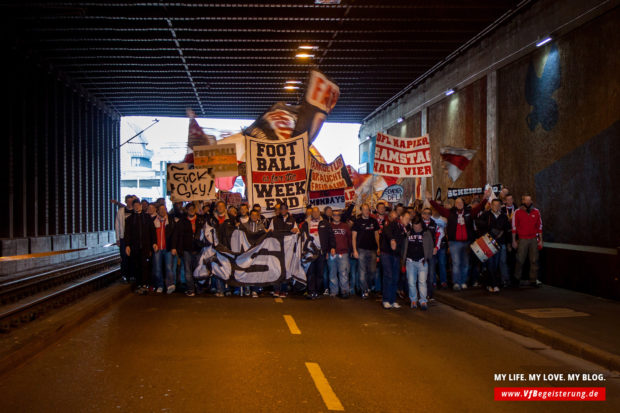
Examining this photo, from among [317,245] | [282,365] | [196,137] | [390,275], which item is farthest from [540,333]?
[196,137]

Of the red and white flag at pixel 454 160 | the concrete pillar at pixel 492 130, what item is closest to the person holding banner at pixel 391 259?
the red and white flag at pixel 454 160

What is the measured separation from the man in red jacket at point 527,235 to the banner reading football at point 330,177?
4.58 m

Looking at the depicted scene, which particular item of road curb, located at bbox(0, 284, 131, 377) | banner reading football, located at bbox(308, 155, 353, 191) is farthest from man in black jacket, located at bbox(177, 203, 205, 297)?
banner reading football, located at bbox(308, 155, 353, 191)

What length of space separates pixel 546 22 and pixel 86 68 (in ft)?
59.6

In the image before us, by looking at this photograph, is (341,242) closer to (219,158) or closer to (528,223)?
(528,223)

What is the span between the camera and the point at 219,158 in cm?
1584

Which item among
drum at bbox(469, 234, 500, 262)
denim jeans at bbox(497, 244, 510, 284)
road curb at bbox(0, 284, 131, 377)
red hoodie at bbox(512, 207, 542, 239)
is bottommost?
road curb at bbox(0, 284, 131, 377)

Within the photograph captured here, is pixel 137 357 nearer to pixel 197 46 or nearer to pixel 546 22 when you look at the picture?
pixel 546 22

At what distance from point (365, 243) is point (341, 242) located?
0.55 m

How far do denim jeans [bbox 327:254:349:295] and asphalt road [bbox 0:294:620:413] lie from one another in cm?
240

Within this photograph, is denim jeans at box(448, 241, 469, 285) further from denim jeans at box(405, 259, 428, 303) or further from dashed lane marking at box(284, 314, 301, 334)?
dashed lane marking at box(284, 314, 301, 334)

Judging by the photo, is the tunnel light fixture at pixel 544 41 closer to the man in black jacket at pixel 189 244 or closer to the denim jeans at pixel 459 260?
the denim jeans at pixel 459 260

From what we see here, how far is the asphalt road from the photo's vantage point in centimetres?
547

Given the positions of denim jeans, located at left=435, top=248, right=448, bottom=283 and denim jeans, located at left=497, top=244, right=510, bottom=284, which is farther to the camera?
denim jeans, located at left=435, top=248, right=448, bottom=283
